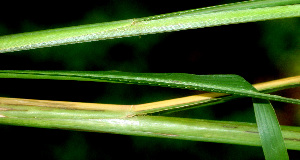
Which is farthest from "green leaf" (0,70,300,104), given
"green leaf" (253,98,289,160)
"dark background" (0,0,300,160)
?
"dark background" (0,0,300,160)

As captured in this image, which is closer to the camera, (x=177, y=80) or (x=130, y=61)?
(x=177, y=80)

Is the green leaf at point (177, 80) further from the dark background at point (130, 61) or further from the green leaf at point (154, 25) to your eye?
the dark background at point (130, 61)

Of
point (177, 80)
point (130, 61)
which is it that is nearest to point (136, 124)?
point (177, 80)

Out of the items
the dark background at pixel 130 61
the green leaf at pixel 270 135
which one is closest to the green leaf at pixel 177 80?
the green leaf at pixel 270 135

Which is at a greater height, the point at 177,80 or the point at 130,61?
the point at 130,61

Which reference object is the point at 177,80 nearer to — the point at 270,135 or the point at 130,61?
the point at 270,135
